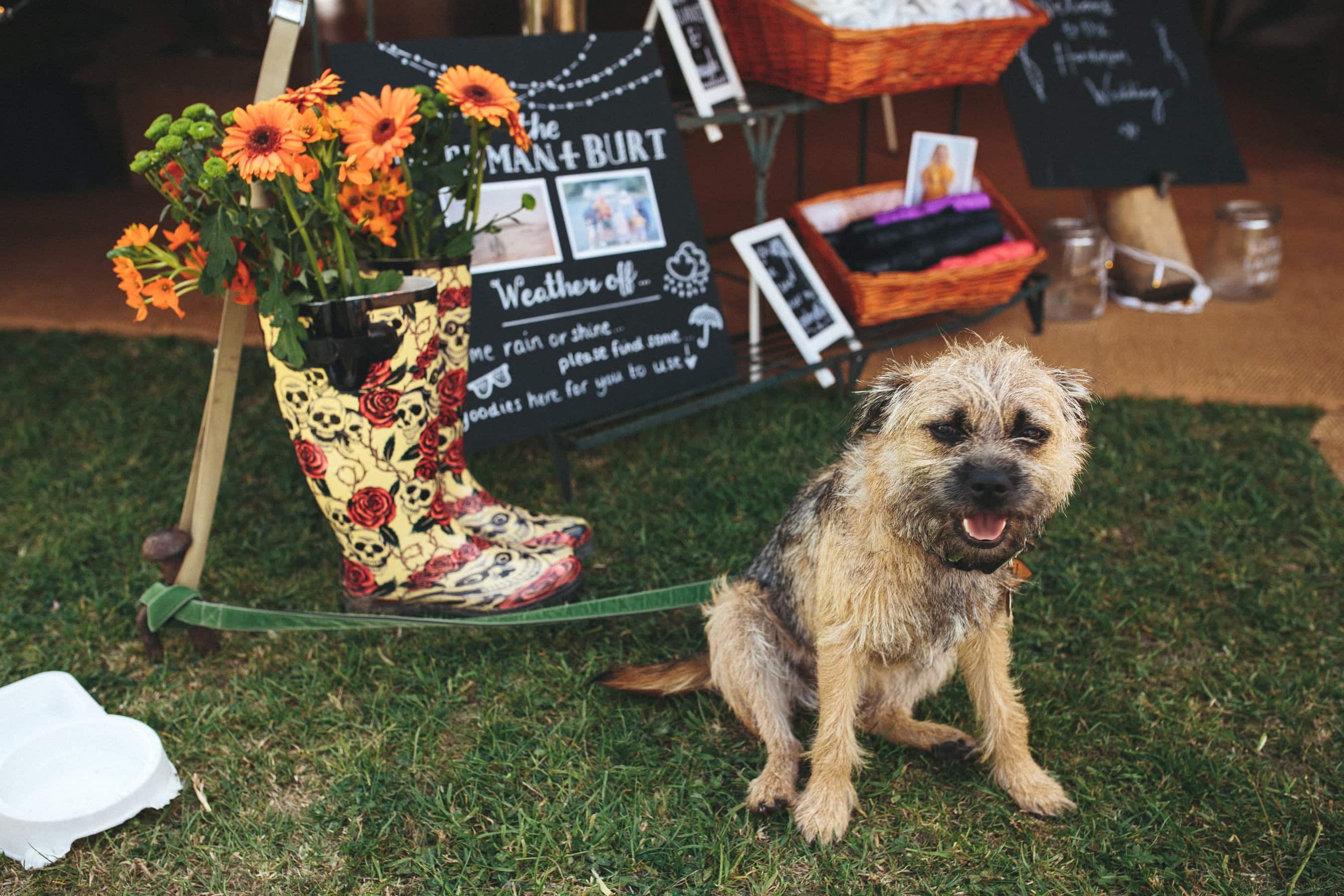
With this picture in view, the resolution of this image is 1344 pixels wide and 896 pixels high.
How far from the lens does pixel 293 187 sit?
2107mm

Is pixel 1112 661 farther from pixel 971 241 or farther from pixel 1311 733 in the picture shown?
pixel 971 241

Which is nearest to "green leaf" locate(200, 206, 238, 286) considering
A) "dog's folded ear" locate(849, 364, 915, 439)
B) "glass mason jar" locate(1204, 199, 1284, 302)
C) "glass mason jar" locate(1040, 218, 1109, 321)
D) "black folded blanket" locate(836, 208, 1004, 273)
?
"dog's folded ear" locate(849, 364, 915, 439)

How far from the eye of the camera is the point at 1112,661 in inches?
99.4

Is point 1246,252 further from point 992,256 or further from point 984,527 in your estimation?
point 984,527

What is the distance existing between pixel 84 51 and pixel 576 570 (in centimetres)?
644

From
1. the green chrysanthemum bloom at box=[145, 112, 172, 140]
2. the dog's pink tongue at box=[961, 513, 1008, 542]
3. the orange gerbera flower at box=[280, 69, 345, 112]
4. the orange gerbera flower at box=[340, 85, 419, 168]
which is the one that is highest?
the orange gerbera flower at box=[280, 69, 345, 112]

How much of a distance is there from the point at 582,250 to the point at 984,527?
1996mm

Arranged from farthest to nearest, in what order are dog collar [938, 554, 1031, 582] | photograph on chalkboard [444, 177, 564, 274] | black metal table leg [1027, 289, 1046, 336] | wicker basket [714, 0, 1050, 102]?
black metal table leg [1027, 289, 1046, 336]
wicker basket [714, 0, 1050, 102]
photograph on chalkboard [444, 177, 564, 274]
dog collar [938, 554, 1031, 582]

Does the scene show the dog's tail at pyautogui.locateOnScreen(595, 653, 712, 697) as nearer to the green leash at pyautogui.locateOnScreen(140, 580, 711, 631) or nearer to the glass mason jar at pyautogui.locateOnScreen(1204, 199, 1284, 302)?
the green leash at pyautogui.locateOnScreen(140, 580, 711, 631)

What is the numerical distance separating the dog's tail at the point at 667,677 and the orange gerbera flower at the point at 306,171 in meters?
1.28

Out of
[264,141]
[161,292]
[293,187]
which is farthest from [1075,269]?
[161,292]

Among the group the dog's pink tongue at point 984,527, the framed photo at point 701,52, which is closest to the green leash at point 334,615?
the dog's pink tongue at point 984,527

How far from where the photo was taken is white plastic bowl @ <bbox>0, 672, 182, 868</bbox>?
6.37ft

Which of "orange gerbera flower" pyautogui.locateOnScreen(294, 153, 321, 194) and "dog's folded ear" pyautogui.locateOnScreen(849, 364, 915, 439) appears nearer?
"dog's folded ear" pyautogui.locateOnScreen(849, 364, 915, 439)
